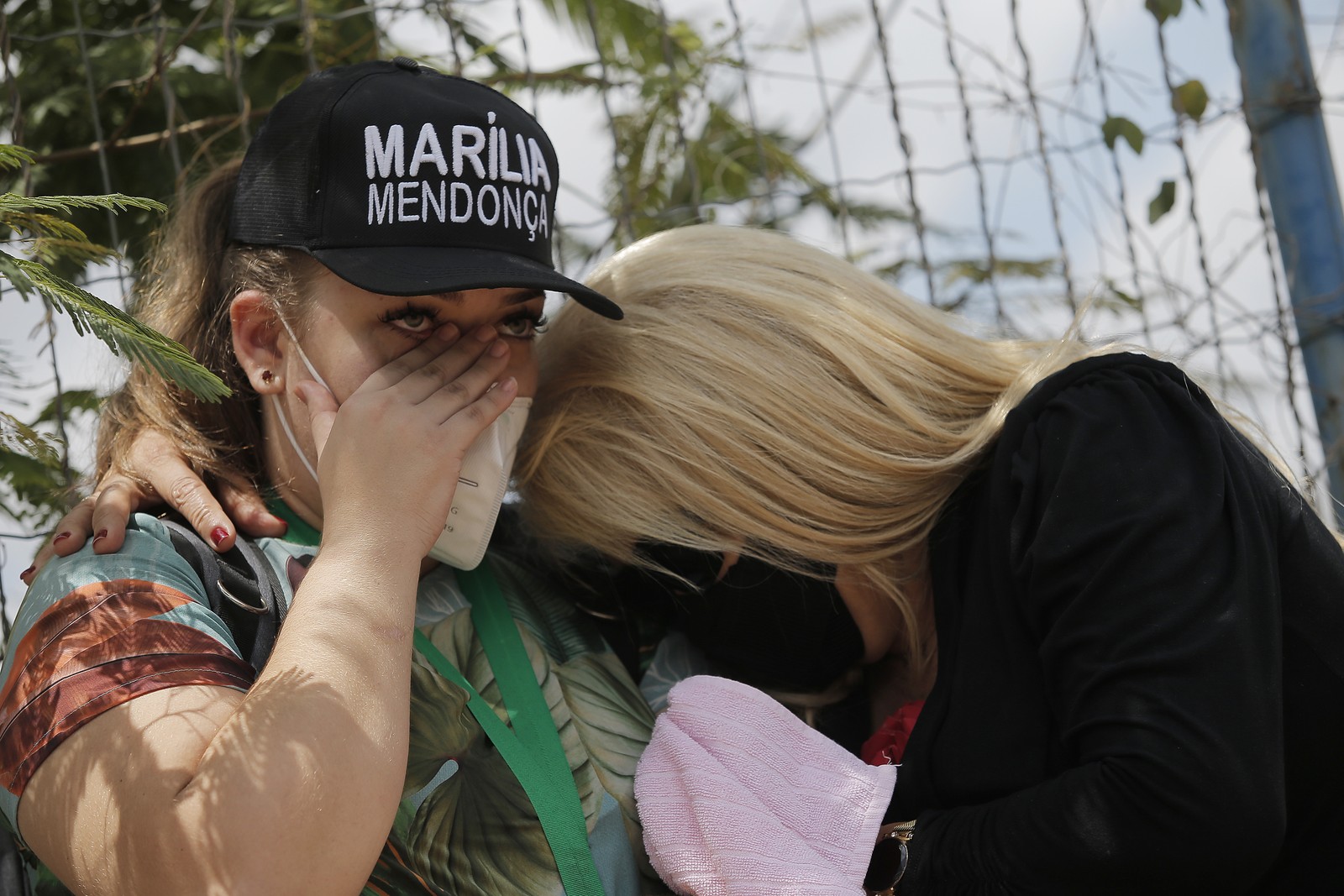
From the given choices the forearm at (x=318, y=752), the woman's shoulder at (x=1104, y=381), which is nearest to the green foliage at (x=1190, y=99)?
the woman's shoulder at (x=1104, y=381)

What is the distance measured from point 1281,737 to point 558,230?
1.78m

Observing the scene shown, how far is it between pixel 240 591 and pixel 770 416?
875 mm

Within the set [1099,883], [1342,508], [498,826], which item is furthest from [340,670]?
[1342,508]

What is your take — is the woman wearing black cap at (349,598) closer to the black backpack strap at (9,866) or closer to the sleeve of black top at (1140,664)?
the black backpack strap at (9,866)

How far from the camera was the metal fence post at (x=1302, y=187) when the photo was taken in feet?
8.81

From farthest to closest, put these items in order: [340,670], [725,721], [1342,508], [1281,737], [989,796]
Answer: [1342,508] → [725,721] → [989,796] → [1281,737] → [340,670]

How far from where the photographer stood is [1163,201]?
2922 mm

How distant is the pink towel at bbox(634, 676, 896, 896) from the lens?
1804 mm

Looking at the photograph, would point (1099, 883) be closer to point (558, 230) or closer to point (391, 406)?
point (391, 406)

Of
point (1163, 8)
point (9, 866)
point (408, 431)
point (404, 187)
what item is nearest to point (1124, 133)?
point (1163, 8)

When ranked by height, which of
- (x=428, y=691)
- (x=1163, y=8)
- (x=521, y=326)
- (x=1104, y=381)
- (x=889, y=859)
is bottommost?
(x=889, y=859)

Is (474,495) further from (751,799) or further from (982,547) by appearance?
(982,547)

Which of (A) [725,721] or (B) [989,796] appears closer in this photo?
(B) [989,796]

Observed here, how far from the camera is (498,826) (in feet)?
6.17
